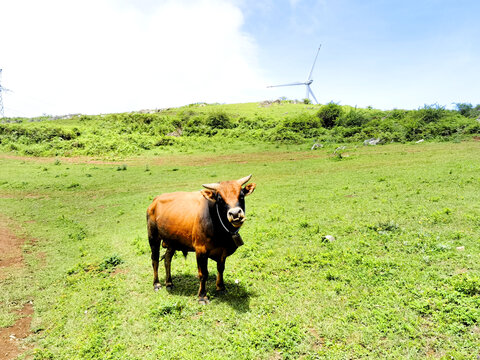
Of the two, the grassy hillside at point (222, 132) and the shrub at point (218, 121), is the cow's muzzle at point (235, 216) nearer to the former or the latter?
the grassy hillside at point (222, 132)

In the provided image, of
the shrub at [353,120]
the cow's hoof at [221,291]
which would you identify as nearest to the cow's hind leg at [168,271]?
the cow's hoof at [221,291]

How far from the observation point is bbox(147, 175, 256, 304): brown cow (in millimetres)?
5582

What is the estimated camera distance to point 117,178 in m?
24.6

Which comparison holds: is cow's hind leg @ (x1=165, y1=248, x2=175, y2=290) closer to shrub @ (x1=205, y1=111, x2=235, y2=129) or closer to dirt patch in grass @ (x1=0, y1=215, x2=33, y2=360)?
dirt patch in grass @ (x1=0, y1=215, x2=33, y2=360)

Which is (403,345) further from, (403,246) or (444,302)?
(403,246)

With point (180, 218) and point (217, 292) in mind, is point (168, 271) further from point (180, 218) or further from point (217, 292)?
point (180, 218)

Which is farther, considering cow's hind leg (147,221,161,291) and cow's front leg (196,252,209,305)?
cow's hind leg (147,221,161,291)

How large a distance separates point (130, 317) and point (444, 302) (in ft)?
22.9

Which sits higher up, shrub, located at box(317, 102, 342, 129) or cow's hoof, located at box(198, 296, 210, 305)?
shrub, located at box(317, 102, 342, 129)

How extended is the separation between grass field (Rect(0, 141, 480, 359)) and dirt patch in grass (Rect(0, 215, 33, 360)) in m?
0.18

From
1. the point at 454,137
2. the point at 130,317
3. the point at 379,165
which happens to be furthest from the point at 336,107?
the point at 130,317

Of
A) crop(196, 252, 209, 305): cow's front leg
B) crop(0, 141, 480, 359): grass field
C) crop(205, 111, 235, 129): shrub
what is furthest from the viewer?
crop(205, 111, 235, 129): shrub

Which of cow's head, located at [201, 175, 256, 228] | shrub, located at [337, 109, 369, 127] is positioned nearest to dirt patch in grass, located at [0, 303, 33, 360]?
cow's head, located at [201, 175, 256, 228]

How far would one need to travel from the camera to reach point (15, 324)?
21.6ft
